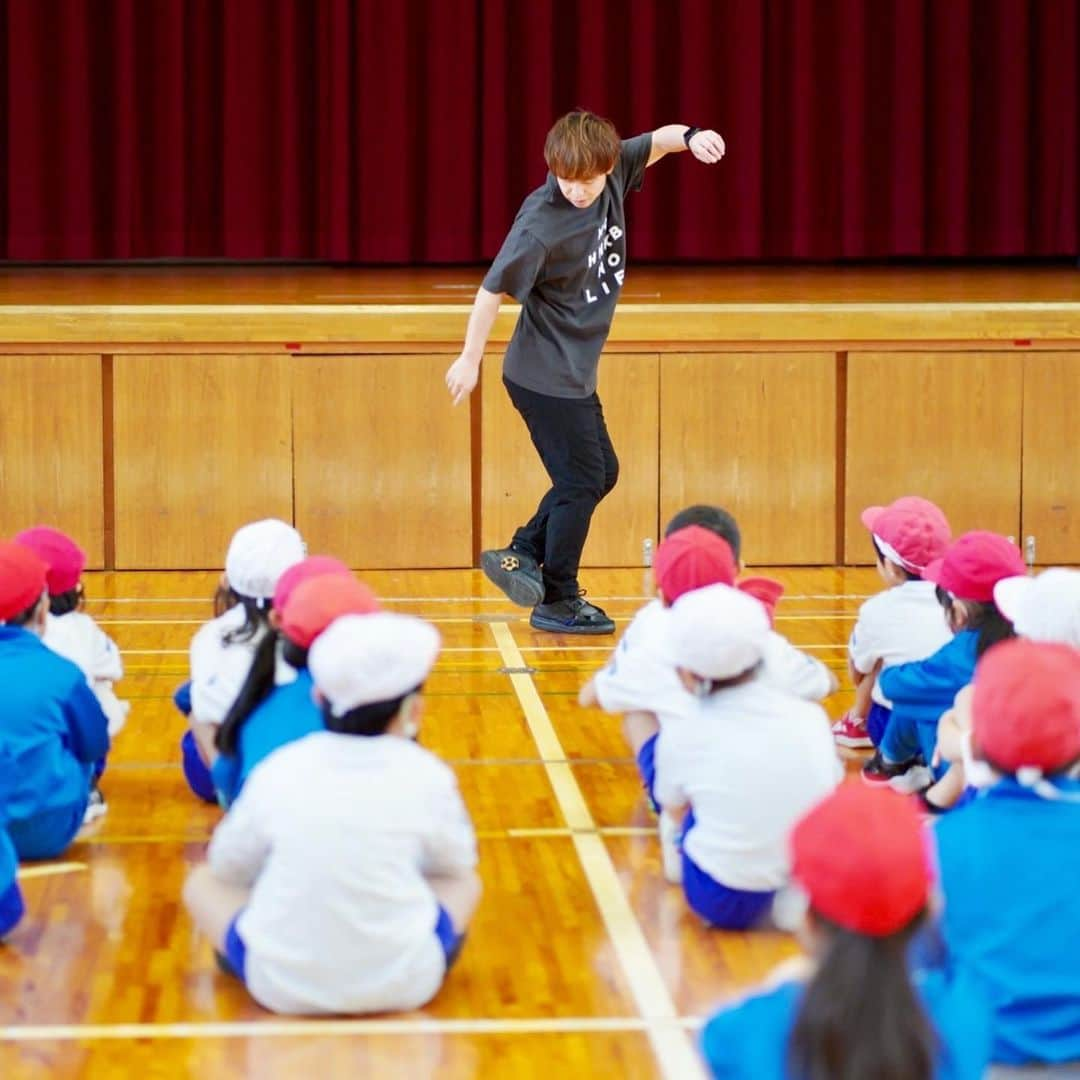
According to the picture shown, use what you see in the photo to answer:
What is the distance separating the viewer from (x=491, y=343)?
764cm

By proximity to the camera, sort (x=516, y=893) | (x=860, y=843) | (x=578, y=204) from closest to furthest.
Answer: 1. (x=860, y=843)
2. (x=516, y=893)
3. (x=578, y=204)

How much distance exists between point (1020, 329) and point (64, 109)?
4.89 meters

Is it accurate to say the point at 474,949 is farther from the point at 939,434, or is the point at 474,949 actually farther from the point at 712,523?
the point at 939,434

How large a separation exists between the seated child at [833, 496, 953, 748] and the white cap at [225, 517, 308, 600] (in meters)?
1.38

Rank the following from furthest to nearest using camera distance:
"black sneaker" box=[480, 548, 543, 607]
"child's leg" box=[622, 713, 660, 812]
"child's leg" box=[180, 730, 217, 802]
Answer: "black sneaker" box=[480, 548, 543, 607]
"child's leg" box=[180, 730, 217, 802]
"child's leg" box=[622, 713, 660, 812]

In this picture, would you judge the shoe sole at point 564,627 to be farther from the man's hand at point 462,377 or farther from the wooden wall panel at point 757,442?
the wooden wall panel at point 757,442

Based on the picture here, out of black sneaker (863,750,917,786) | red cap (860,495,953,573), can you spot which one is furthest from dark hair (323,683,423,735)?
red cap (860,495,953,573)

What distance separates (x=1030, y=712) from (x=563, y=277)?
368 centimetres

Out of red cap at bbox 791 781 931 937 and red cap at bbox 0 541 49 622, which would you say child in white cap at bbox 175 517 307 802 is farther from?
red cap at bbox 791 781 931 937

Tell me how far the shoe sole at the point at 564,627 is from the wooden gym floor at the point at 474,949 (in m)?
0.97

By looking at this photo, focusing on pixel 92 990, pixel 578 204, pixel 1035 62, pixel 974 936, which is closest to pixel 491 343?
pixel 578 204

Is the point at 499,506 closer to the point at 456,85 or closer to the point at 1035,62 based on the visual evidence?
the point at 456,85

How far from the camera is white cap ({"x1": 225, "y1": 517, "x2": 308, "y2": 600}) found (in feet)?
13.0

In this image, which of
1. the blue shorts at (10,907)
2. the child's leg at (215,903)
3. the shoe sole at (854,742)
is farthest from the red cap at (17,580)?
the shoe sole at (854,742)
